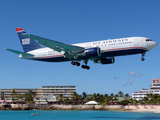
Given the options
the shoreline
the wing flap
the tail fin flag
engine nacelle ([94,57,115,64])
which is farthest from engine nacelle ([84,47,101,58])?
the shoreline

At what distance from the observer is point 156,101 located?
17600 centimetres

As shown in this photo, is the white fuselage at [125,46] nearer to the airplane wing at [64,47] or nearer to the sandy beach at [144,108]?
the airplane wing at [64,47]

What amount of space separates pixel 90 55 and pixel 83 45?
4.18m

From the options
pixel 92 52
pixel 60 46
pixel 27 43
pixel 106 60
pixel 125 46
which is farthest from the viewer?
pixel 27 43

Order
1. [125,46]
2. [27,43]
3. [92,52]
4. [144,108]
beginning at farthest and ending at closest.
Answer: [144,108] < [27,43] < [92,52] < [125,46]

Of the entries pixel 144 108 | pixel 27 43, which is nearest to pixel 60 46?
pixel 27 43

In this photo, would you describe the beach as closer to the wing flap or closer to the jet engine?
the jet engine

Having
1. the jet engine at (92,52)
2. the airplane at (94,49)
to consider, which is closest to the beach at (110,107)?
the airplane at (94,49)

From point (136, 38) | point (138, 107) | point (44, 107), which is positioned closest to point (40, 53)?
point (136, 38)

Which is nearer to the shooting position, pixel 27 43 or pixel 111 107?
pixel 27 43

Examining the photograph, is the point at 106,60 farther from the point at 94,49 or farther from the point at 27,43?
the point at 27,43

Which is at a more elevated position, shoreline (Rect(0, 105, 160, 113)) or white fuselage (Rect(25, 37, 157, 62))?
white fuselage (Rect(25, 37, 157, 62))

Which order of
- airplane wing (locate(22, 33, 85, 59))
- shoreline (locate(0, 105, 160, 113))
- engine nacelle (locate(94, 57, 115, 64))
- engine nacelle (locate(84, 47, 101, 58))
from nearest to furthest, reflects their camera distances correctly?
airplane wing (locate(22, 33, 85, 59)), engine nacelle (locate(84, 47, 101, 58)), engine nacelle (locate(94, 57, 115, 64)), shoreline (locate(0, 105, 160, 113))

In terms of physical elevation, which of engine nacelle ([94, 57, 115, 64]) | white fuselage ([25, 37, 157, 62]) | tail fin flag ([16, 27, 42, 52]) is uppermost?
tail fin flag ([16, 27, 42, 52])
